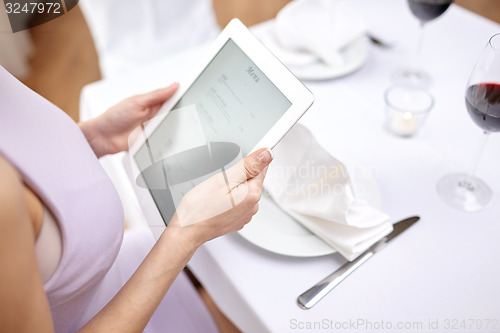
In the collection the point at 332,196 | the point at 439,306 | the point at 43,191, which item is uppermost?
the point at 43,191

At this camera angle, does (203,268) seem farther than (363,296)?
Yes

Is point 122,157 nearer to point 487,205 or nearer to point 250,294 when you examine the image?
point 250,294

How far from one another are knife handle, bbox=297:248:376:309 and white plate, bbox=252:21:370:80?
452 mm

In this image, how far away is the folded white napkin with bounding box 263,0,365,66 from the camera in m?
0.96

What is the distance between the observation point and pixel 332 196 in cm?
61

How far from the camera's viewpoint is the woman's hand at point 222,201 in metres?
0.55

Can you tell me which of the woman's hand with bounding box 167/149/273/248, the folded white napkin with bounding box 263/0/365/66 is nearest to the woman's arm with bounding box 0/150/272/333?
the woman's hand with bounding box 167/149/273/248

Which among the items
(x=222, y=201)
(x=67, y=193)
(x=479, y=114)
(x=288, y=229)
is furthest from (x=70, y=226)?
(x=479, y=114)

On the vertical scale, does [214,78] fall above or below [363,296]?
above

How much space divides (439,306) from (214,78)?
437 millimetres

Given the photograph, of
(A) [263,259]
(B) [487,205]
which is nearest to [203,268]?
(A) [263,259]

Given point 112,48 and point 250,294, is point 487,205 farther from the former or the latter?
point 112,48

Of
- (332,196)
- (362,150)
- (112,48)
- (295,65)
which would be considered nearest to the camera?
(332,196)

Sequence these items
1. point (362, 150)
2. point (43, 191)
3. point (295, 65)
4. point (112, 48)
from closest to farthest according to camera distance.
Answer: point (43, 191), point (362, 150), point (295, 65), point (112, 48)
